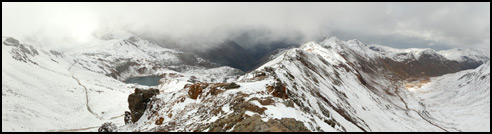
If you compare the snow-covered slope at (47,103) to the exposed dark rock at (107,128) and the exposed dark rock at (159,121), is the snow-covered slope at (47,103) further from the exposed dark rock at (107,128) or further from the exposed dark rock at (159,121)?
the exposed dark rock at (159,121)

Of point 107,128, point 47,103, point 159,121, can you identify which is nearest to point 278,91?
point 159,121

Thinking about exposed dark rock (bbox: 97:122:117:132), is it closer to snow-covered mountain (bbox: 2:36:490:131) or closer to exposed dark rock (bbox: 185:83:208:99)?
snow-covered mountain (bbox: 2:36:490:131)

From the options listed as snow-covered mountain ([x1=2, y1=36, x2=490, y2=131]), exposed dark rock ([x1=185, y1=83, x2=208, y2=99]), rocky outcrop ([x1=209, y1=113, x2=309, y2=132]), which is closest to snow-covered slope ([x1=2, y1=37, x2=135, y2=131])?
snow-covered mountain ([x1=2, y1=36, x2=490, y2=131])

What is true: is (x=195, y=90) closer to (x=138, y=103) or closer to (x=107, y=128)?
(x=138, y=103)

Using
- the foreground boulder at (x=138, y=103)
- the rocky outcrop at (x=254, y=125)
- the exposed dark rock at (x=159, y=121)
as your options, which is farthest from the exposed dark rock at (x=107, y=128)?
the rocky outcrop at (x=254, y=125)

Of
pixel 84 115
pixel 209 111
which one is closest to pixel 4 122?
pixel 84 115

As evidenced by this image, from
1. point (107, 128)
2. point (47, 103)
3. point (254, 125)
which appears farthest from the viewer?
point (47, 103)

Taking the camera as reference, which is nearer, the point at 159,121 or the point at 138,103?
the point at 159,121

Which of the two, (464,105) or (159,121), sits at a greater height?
(159,121)

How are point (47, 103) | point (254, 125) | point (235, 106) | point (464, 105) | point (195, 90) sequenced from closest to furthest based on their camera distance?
1. point (254, 125)
2. point (235, 106)
3. point (195, 90)
4. point (47, 103)
5. point (464, 105)
